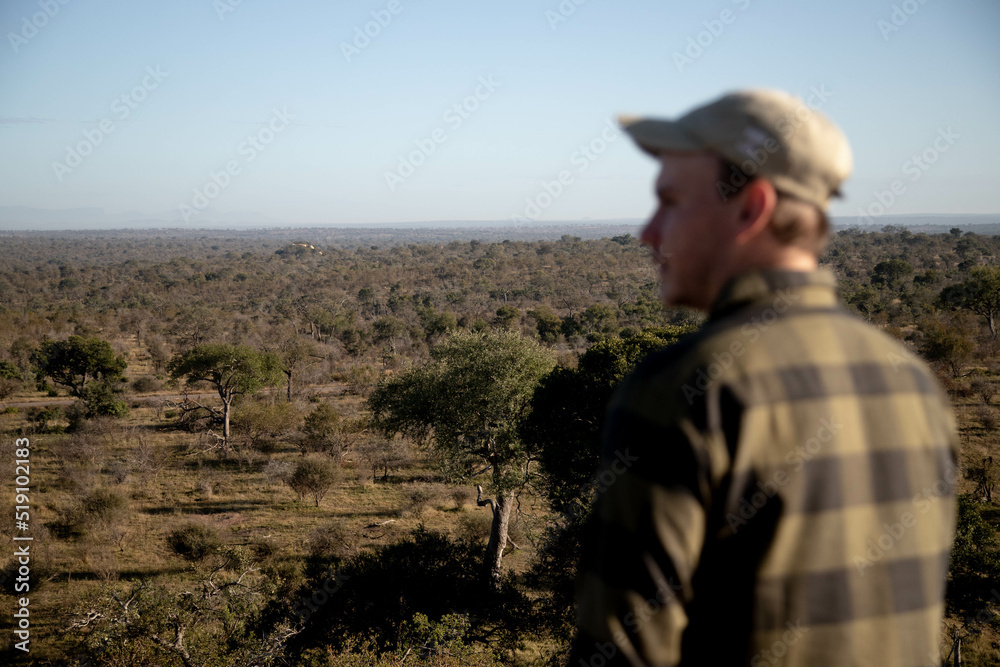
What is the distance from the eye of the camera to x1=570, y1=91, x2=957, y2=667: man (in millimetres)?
729

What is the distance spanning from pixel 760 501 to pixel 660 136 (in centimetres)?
54

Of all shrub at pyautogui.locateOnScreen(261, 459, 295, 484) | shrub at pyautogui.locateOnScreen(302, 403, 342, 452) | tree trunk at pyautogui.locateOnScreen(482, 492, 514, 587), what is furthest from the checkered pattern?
shrub at pyautogui.locateOnScreen(302, 403, 342, 452)

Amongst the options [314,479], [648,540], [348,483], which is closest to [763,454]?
[648,540]

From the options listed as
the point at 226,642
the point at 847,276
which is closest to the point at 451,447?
the point at 226,642

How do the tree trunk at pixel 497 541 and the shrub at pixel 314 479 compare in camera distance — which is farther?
the shrub at pixel 314 479

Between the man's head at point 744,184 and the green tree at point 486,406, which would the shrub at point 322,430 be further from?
the man's head at point 744,184

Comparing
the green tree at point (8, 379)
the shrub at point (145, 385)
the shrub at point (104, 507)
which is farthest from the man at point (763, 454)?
the green tree at point (8, 379)

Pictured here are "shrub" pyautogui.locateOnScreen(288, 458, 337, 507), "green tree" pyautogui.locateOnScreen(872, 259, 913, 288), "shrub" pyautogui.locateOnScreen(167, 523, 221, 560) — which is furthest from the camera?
"green tree" pyautogui.locateOnScreen(872, 259, 913, 288)

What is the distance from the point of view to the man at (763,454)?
28.7 inches

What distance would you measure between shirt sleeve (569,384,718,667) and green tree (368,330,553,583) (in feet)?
41.5

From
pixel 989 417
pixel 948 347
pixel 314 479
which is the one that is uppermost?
pixel 948 347

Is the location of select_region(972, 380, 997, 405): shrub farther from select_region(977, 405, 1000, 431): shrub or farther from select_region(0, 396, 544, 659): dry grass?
select_region(0, 396, 544, 659): dry grass

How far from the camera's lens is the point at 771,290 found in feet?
2.76

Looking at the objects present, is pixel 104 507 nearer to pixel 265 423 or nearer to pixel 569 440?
pixel 265 423
